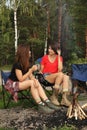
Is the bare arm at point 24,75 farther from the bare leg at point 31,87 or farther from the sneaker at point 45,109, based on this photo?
the sneaker at point 45,109

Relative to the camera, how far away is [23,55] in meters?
6.28

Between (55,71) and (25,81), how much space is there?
106cm

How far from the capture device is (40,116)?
19.0 ft

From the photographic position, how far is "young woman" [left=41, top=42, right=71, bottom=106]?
662 cm

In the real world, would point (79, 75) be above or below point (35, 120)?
Result: above

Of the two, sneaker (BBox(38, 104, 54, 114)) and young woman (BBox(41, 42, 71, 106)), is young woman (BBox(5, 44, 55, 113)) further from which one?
young woman (BBox(41, 42, 71, 106))

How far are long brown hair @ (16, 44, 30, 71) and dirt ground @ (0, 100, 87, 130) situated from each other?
82 cm

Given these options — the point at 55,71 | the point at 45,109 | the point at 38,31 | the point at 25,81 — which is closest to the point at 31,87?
the point at 25,81

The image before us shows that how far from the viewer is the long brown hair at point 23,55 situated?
247 inches

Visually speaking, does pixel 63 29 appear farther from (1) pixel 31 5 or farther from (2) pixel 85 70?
(2) pixel 85 70

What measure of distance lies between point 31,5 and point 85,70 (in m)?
19.4

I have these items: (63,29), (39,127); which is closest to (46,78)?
(39,127)

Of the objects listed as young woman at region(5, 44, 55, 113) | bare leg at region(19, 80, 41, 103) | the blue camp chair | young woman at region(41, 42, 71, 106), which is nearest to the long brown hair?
young woman at region(5, 44, 55, 113)

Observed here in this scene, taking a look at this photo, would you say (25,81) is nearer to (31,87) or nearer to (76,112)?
(31,87)
